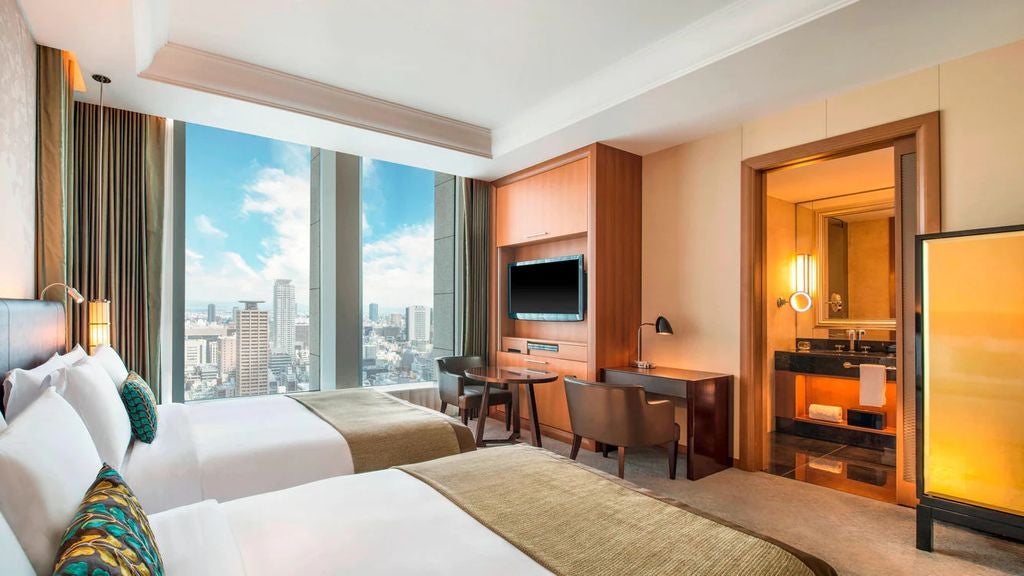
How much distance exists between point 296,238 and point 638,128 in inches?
127

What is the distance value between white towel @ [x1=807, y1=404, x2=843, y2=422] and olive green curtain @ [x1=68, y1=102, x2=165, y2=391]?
559 cm

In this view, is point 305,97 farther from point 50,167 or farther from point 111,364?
point 111,364

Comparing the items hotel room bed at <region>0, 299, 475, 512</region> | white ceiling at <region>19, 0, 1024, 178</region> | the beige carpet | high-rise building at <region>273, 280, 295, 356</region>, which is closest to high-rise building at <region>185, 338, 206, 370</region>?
high-rise building at <region>273, 280, 295, 356</region>

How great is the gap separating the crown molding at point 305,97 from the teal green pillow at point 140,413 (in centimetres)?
203

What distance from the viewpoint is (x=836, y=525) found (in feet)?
8.96

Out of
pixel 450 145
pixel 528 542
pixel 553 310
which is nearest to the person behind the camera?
pixel 528 542

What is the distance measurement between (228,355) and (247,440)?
2.43 meters

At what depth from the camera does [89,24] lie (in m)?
2.55

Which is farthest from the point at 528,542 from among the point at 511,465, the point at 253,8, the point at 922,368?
the point at 253,8

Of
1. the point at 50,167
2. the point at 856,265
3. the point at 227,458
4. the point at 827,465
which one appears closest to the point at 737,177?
the point at 827,465

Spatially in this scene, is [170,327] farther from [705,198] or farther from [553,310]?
[705,198]

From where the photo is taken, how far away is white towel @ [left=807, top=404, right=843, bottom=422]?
4629 mm

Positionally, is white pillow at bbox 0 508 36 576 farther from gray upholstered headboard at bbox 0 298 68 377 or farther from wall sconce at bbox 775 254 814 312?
wall sconce at bbox 775 254 814 312

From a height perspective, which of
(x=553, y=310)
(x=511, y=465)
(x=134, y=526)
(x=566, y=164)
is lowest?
(x=511, y=465)
